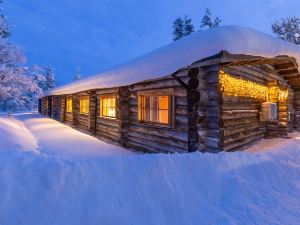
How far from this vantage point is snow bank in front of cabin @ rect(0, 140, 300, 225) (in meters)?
2.99

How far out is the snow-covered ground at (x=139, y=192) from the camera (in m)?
2.99

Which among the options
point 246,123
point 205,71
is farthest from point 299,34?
point 205,71

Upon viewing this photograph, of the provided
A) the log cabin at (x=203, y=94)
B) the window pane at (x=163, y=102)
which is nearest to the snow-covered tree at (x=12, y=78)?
the log cabin at (x=203, y=94)

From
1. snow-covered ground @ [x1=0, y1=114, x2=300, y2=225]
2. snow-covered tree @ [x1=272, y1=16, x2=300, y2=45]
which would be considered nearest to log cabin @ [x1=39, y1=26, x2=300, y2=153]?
snow-covered ground @ [x1=0, y1=114, x2=300, y2=225]

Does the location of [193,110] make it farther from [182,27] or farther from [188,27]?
[182,27]

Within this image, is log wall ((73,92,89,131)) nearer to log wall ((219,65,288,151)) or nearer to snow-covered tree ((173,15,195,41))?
log wall ((219,65,288,151))

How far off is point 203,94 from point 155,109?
215 cm

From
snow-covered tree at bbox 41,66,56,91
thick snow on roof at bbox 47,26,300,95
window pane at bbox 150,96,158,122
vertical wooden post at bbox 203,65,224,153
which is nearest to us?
thick snow on roof at bbox 47,26,300,95

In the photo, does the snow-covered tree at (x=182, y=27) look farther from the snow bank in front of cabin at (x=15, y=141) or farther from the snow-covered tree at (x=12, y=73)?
the snow bank in front of cabin at (x=15, y=141)

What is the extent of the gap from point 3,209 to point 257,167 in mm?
4333

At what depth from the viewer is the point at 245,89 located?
7785 mm

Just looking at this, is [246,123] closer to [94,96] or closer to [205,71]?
[205,71]

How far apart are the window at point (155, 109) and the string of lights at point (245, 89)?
5.33 feet

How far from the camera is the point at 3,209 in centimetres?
283
